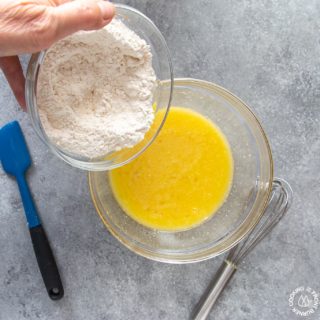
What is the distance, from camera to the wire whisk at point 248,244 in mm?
1291

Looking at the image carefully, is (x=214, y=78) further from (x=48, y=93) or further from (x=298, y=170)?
(x=48, y=93)

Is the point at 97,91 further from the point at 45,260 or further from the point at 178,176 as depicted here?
the point at 45,260

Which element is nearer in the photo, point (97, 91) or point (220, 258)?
point (97, 91)

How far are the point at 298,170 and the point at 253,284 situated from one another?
1.12 feet

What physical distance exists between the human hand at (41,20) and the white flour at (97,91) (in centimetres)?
9

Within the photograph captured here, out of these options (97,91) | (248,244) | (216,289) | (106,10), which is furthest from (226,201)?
(106,10)

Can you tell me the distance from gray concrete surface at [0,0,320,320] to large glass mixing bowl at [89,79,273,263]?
6 centimetres

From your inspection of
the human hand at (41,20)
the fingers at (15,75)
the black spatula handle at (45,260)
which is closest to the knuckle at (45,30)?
the human hand at (41,20)

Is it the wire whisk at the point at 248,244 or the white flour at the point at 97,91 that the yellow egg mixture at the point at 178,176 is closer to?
the wire whisk at the point at 248,244

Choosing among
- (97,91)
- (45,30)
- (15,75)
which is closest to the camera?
(45,30)

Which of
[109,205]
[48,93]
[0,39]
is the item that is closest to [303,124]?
[109,205]

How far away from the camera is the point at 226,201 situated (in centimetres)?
129

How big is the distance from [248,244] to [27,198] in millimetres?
625

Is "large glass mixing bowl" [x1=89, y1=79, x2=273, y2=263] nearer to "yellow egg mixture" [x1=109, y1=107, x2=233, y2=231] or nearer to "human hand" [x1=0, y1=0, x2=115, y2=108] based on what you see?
"yellow egg mixture" [x1=109, y1=107, x2=233, y2=231]
